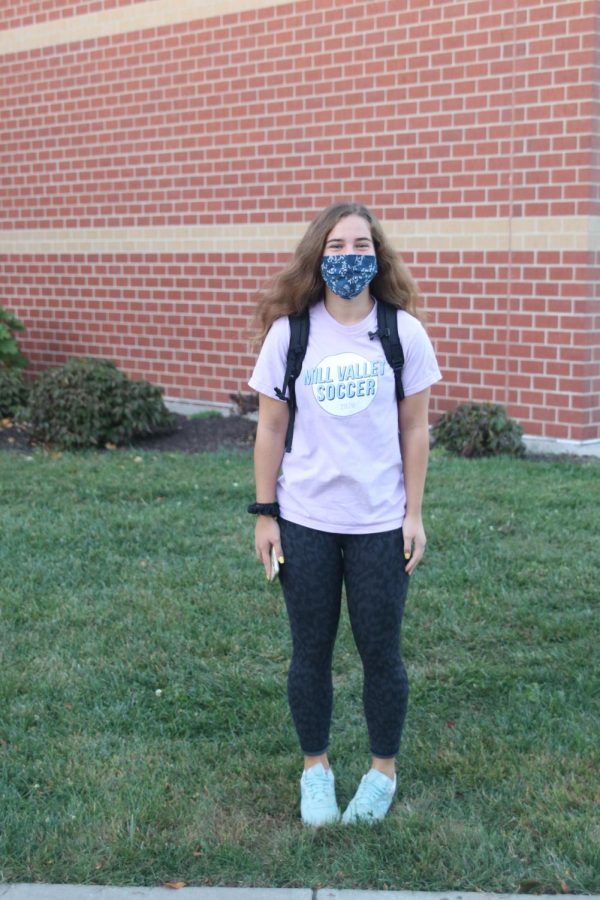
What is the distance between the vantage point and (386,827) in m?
3.64

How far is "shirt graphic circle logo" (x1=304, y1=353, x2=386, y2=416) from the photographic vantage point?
3.44m

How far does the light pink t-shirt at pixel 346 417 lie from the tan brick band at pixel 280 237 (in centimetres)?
542

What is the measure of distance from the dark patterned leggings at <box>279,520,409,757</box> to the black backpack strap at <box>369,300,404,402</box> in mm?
456

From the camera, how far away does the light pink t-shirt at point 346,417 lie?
3449mm

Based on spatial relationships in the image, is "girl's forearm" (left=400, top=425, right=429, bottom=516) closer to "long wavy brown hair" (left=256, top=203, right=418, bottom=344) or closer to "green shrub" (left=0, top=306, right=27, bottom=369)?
"long wavy brown hair" (left=256, top=203, right=418, bottom=344)

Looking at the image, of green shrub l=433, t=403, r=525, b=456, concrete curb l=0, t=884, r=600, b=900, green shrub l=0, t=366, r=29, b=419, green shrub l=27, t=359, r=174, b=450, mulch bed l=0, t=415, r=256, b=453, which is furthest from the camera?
green shrub l=0, t=366, r=29, b=419

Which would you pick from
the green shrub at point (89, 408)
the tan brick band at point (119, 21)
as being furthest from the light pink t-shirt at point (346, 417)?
the tan brick band at point (119, 21)

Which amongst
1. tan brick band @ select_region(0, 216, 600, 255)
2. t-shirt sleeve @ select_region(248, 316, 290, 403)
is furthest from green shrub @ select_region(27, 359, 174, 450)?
t-shirt sleeve @ select_region(248, 316, 290, 403)

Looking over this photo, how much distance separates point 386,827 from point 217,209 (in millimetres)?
8266

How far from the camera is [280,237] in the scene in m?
10.6

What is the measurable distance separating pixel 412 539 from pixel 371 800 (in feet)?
2.77

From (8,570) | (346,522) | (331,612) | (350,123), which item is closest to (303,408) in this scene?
(346,522)

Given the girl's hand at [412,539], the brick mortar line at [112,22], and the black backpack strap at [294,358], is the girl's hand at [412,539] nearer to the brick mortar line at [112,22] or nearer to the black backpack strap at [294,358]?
the black backpack strap at [294,358]

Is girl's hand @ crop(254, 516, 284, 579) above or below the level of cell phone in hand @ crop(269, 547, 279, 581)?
above
